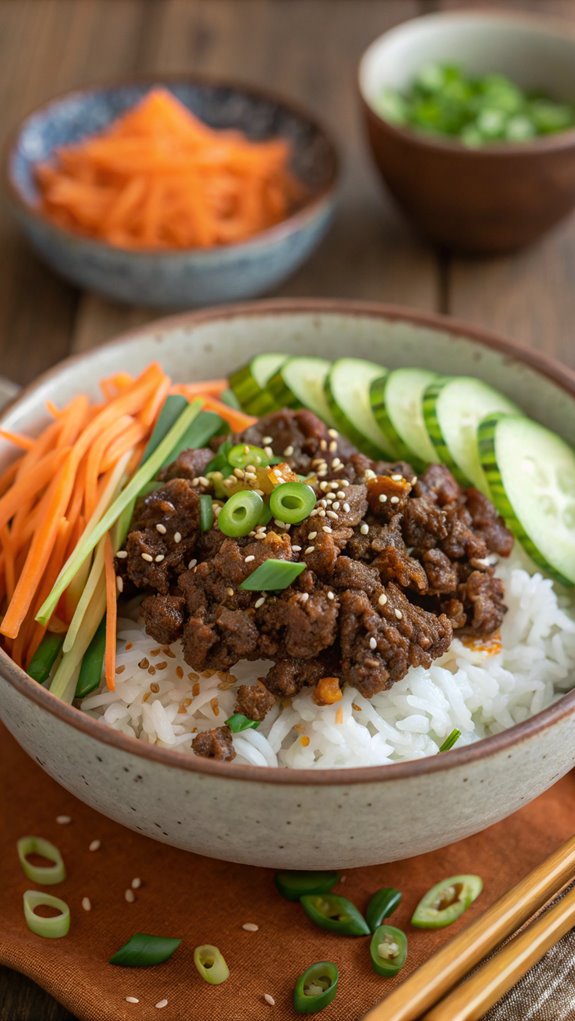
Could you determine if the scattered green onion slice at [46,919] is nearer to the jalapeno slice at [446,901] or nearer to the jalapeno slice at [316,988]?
the jalapeno slice at [316,988]

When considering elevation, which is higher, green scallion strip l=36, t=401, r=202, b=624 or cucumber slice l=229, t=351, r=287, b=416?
cucumber slice l=229, t=351, r=287, b=416

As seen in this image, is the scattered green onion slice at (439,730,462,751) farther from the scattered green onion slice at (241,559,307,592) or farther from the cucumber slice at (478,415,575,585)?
the cucumber slice at (478,415,575,585)

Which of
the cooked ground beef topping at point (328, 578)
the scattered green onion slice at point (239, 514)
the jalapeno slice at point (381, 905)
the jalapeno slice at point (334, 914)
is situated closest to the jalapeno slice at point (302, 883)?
the jalapeno slice at point (334, 914)

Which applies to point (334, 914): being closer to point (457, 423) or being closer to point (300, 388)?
point (457, 423)

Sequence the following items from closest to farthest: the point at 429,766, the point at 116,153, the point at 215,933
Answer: the point at 429,766 < the point at 215,933 < the point at 116,153

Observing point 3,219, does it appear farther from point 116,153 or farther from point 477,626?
point 477,626

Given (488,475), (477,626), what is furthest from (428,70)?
(477,626)

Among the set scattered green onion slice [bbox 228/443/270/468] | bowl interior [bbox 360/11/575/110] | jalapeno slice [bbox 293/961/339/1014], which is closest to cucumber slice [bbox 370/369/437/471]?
scattered green onion slice [bbox 228/443/270/468]

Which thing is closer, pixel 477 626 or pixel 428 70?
pixel 477 626
